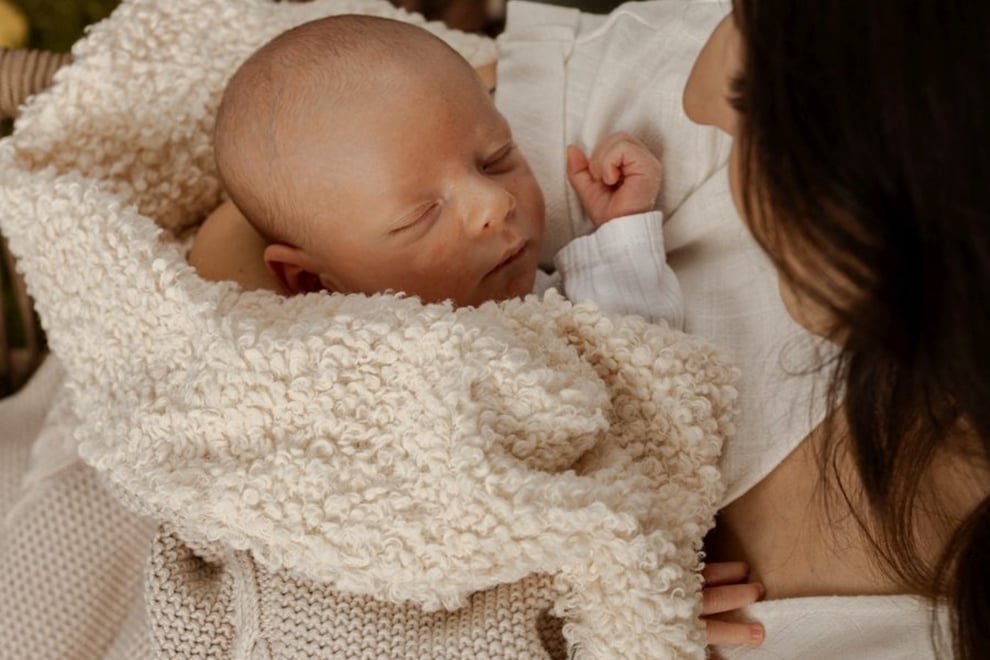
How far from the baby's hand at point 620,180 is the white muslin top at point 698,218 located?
32 millimetres

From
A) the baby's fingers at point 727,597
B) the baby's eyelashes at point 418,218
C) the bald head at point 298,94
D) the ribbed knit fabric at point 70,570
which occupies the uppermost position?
the bald head at point 298,94

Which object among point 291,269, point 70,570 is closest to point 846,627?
point 291,269

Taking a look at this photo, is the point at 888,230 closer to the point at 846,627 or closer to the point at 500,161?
the point at 846,627

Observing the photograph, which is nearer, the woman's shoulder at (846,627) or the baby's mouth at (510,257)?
the woman's shoulder at (846,627)

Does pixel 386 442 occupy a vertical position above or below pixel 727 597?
above

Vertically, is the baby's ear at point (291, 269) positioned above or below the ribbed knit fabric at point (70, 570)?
above

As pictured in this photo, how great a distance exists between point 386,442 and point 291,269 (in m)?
0.29

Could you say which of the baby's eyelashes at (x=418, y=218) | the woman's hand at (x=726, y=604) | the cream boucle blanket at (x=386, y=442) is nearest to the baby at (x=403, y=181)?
the baby's eyelashes at (x=418, y=218)

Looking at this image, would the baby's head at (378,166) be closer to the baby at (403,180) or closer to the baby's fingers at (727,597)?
the baby at (403,180)

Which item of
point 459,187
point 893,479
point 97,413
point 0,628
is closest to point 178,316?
point 97,413

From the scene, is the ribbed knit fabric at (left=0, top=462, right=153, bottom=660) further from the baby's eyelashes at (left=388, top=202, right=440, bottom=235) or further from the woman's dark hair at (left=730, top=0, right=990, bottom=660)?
the woman's dark hair at (left=730, top=0, right=990, bottom=660)

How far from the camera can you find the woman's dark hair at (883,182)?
1.52 feet

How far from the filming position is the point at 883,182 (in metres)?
0.50

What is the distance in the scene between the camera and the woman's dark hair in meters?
0.46
